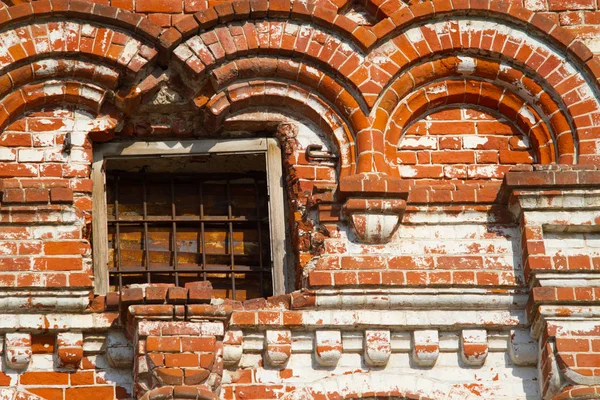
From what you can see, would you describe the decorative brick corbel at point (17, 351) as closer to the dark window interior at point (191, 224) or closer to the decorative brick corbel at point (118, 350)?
the decorative brick corbel at point (118, 350)

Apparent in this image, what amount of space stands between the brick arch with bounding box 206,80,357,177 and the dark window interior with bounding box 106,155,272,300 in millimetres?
324

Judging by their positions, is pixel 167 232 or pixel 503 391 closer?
pixel 503 391

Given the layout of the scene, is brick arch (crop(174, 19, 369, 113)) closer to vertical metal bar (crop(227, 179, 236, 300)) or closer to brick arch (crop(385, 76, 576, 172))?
brick arch (crop(385, 76, 576, 172))

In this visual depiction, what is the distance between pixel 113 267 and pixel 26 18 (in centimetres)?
160

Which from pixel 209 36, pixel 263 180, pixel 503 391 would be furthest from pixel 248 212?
pixel 503 391

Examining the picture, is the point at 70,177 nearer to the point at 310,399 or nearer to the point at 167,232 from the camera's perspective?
the point at 167,232

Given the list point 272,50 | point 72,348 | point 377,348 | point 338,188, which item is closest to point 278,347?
point 377,348

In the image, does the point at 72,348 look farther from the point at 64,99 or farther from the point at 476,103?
the point at 476,103

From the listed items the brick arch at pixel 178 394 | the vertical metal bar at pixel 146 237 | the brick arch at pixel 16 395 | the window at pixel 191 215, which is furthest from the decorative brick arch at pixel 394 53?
the brick arch at pixel 16 395

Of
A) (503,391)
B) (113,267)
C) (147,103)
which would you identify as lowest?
(503,391)

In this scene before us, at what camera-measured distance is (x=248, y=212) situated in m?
12.9

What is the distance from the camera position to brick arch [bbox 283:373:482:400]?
38.7ft

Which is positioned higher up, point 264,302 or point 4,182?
point 4,182

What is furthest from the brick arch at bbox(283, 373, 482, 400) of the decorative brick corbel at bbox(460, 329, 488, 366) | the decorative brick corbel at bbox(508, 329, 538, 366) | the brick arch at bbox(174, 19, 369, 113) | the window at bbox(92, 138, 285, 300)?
the brick arch at bbox(174, 19, 369, 113)
